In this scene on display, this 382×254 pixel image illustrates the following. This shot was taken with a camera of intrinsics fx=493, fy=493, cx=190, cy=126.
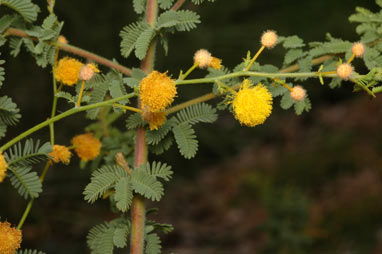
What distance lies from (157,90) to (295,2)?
4511 millimetres

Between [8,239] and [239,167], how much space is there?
4563 millimetres

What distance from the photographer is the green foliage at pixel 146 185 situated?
35.7 inches

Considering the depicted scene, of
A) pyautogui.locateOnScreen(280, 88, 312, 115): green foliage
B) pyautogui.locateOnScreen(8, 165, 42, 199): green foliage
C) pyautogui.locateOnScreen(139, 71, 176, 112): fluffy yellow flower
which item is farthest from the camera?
pyautogui.locateOnScreen(280, 88, 312, 115): green foliage

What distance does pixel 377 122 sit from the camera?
5.39 metres

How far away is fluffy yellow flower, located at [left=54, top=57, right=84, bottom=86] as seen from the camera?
1.00 m

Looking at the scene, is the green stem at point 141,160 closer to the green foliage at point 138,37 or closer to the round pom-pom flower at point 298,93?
the green foliage at point 138,37

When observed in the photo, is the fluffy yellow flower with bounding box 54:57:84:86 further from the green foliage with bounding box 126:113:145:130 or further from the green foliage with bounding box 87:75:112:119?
the green foliage with bounding box 126:113:145:130

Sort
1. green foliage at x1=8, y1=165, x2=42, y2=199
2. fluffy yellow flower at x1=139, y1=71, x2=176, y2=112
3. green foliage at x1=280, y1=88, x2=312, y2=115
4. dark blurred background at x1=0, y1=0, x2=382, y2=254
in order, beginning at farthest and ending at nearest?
dark blurred background at x1=0, y1=0, x2=382, y2=254, green foliage at x1=280, y1=88, x2=312, y2=115, green foliage at x1=8, y1=165, x2=42, y2=199, fluffy yellow flower at x1=139, y1=71, x2=176, y2=112

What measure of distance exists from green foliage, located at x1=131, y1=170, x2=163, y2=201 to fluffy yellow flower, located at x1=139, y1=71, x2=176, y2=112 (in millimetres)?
166

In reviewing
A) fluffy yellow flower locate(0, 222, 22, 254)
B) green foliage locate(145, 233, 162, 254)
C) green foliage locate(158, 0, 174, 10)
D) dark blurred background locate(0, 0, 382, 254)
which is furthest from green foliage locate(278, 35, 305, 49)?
dark blurred background locate(0, 0, 382, 254)

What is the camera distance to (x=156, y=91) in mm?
806

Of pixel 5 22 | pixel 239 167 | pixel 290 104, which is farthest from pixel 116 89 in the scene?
pixel 239 167

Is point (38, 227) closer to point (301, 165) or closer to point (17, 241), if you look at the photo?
point (301, 165)

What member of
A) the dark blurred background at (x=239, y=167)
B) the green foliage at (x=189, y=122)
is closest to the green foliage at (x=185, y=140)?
the green foliage at (x=189, y=122)
